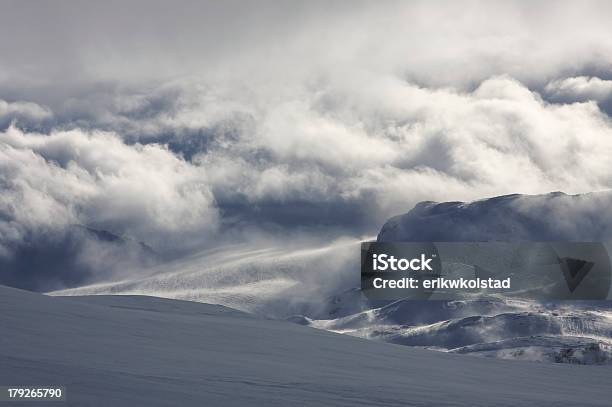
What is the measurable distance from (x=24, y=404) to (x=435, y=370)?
1507 centimetres

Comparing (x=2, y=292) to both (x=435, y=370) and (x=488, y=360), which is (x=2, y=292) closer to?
(x=435, y=370)

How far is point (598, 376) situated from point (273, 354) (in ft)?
41.4

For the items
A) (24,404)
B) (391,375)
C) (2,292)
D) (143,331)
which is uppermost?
(2,292)

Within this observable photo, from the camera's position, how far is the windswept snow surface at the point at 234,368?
1463 centimetres

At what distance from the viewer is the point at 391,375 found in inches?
839

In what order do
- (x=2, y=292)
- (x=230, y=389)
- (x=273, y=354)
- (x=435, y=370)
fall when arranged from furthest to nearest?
(x=2, y=292)
(x=435, y=370)
(x=273, y=354)
(x=230, y=389)

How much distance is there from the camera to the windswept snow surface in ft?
48.0

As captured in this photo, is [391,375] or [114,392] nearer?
[114,392]

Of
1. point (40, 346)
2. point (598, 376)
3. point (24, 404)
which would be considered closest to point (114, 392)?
point (24, 404)

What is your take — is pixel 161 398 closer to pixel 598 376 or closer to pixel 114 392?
pixel 114 392

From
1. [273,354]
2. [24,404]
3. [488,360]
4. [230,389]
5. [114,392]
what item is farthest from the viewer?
[488,360]

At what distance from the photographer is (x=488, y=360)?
3016cm

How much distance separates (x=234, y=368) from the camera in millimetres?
18594

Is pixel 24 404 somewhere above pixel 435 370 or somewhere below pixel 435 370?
below
